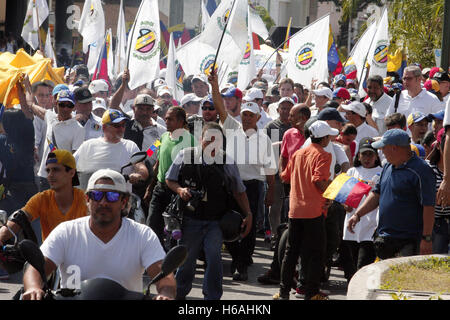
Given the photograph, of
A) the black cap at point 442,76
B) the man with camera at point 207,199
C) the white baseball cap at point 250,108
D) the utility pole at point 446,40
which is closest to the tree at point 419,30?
the utility pole at point 446,40

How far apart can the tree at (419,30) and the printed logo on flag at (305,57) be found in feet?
15.8

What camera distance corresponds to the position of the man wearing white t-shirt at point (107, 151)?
891 cm

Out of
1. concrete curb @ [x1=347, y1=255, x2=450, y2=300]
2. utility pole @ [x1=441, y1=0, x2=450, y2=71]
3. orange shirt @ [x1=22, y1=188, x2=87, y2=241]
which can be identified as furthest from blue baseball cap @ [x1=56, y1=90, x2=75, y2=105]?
utility pole @ [x1=441, y1=0, x2=450, y2=71]

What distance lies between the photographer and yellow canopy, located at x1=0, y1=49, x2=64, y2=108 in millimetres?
11180

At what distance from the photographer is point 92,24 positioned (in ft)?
65.5

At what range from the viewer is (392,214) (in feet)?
24.2

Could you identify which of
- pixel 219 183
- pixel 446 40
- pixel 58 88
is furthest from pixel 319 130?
pixel 446 40

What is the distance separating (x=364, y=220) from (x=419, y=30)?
14827 millimetres

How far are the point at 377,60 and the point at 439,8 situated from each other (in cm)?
618

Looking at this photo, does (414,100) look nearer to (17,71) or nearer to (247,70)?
(247,70)

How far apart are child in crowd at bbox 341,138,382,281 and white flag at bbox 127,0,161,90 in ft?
23.7

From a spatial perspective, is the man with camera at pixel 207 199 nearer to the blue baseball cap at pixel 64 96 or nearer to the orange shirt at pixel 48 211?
the orange shirt at pixel 48 211
